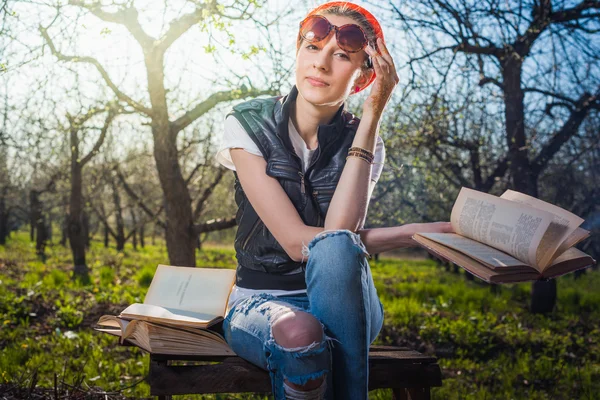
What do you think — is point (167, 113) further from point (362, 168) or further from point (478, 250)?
point (478, 250)

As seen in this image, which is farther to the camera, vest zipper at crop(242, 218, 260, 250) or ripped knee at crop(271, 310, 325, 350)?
vest zipper at crop(242, 218, 260, 250)

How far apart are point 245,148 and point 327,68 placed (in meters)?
0.50

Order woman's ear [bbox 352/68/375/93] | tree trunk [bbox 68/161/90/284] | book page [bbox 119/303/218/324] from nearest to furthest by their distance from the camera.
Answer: book page [bbox 119/303/218/324] → woman's ear [bbox 352/68/375/93] → tree trunk [bbox 68/161/90/284]

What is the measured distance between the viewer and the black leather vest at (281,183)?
2.19 m

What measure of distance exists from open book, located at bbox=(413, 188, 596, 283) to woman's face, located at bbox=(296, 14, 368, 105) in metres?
0.79

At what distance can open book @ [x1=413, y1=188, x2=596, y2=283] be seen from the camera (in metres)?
1.62

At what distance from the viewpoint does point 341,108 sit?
2434mm

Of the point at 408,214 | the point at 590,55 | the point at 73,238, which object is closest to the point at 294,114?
the point at 590,55

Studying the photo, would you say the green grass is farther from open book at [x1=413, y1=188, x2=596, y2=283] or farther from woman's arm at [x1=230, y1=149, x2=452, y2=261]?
open book at [x1=413, y1=188, x2=596, y2=283]

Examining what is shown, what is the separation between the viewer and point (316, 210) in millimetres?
2297

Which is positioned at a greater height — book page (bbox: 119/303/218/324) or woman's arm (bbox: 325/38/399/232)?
woman's arm (bbox: 325/38/399/232)

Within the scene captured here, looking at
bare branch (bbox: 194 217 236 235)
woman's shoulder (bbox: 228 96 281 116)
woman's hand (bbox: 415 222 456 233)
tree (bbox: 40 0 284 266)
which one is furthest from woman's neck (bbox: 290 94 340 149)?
bare branch (bbox: 194 217 236 235)

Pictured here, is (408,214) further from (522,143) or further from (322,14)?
(322,14)

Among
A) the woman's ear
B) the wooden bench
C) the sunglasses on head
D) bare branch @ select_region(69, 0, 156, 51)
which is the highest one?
bare branch @ select_region(69, 0, 156, 51)
